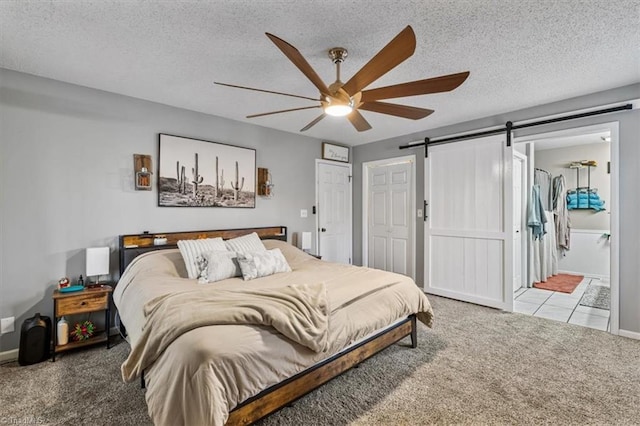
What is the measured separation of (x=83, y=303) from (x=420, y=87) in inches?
131

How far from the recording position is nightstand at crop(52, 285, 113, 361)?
2596 mm

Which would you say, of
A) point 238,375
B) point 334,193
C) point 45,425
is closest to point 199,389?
→ point 238,375

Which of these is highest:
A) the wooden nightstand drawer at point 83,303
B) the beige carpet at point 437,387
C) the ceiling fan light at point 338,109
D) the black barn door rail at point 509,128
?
the black barn door rail at point 509,128

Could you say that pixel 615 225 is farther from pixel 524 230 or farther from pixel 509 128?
pixel 524 230

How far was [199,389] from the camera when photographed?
1358mm

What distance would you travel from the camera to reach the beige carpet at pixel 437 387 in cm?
188

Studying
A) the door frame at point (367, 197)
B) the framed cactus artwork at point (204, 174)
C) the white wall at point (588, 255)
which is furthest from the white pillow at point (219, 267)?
the white wall at point (588, 255)

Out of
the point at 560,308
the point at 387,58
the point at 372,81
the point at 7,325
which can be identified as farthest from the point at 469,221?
the point at 7,325

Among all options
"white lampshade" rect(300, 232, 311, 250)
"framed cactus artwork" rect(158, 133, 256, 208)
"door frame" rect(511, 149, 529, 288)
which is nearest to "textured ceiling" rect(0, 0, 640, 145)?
"framed cactus artwork" rect(158, 133, 256, 208)

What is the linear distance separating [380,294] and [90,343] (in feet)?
8.77

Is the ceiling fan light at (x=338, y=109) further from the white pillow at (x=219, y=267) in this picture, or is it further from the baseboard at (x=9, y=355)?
the baseboard at (x=9, y=355)

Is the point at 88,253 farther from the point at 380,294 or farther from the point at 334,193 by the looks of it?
the point at 334,193

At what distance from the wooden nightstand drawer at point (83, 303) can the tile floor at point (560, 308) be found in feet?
15.4

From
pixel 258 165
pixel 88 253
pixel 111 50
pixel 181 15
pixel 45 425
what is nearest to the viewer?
pixel 45 425
